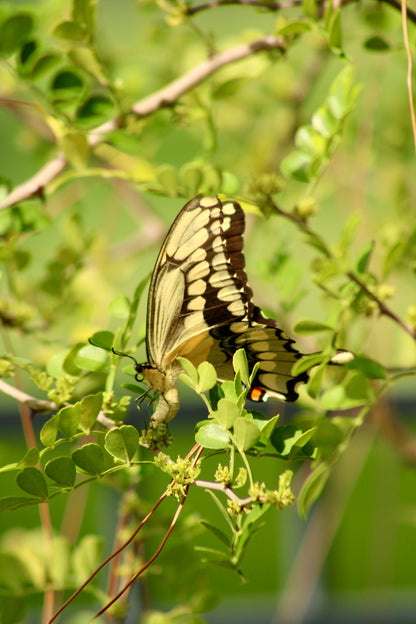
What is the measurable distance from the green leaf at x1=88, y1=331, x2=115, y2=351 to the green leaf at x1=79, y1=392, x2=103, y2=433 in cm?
4

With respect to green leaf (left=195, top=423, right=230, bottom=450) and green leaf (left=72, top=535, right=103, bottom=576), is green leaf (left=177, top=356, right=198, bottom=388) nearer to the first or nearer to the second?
green leaf (left=195, top=423, right=230, bottom=450)

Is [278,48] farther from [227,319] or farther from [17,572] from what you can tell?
[17,572]

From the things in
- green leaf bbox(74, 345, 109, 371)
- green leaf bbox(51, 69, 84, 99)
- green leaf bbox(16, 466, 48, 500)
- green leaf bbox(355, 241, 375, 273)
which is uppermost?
green leaf bbox(51, 69, 84, 99)

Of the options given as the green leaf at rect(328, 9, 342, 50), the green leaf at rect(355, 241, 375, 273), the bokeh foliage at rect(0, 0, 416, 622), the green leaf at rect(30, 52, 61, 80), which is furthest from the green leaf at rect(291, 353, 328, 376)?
the green leaf at rect(30, 52, 61, 80)

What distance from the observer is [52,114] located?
56 cm

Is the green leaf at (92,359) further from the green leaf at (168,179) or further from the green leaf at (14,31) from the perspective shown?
the green leaf at (14,31)

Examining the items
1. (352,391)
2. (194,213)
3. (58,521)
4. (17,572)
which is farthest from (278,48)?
(58,521)

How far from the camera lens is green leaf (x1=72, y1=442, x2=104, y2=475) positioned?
40cm

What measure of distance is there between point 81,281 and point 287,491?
506 millimetres

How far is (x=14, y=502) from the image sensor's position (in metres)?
0.39

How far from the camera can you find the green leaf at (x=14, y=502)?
1.25 feet

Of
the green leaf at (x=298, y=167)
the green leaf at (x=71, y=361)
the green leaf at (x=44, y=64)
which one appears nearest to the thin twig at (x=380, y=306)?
the green leaf at (x=298, y=167)

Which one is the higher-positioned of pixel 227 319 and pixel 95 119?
pixel 95 119

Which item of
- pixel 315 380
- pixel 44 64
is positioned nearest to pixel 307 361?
pixel 315 380
